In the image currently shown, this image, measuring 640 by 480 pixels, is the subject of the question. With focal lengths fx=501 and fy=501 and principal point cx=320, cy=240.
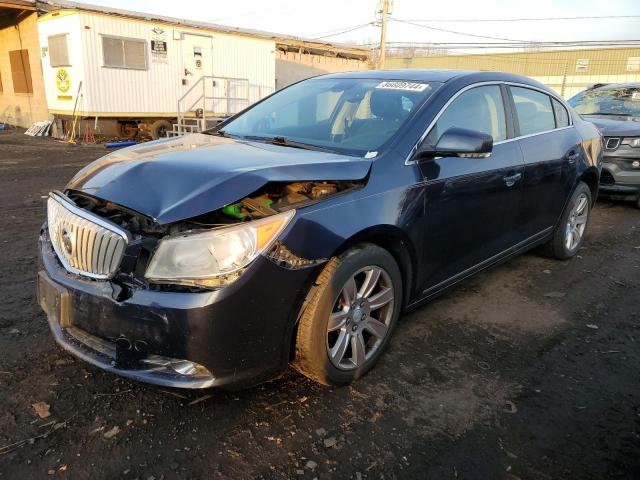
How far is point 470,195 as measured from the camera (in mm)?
3242

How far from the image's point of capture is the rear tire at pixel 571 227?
4.79m

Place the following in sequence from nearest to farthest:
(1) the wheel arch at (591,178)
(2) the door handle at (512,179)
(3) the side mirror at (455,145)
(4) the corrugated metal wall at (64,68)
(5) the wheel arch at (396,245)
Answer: (5) the wheel arch at (396,245) < (3) the side mirror at (455,145) < (2) the door handle at (512,179) < (1) the wheel arch at (591,178) < (4) the corrugated metal wall at (64,68)

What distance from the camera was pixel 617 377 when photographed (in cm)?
294

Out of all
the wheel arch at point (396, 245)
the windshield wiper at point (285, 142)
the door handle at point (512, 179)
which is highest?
the windshield wiper at point (285, 142)

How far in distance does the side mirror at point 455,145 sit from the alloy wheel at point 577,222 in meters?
2.49

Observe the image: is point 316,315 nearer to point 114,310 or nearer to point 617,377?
point 114,310

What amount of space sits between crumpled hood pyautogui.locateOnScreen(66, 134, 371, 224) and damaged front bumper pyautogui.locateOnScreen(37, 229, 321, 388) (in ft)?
1.11

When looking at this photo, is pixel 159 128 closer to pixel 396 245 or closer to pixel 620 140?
pixel 620 140

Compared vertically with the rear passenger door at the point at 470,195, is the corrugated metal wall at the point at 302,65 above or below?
above

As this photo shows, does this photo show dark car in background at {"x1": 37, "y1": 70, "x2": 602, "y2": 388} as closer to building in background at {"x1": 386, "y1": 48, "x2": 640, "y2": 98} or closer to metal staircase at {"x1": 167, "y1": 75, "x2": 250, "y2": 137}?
metal staircase at {"x1": 167, "y1": 75, "x2": 250, "y2": 137}

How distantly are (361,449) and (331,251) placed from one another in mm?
911

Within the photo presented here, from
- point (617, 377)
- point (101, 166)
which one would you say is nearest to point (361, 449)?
point (617, 377)

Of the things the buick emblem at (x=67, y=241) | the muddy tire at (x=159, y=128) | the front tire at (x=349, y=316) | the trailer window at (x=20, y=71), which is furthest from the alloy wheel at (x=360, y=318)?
the trailer window at (x=20, y=71)

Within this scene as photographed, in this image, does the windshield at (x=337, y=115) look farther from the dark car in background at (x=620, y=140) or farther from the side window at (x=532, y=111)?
the dark car in background at (x=620, y=140)
